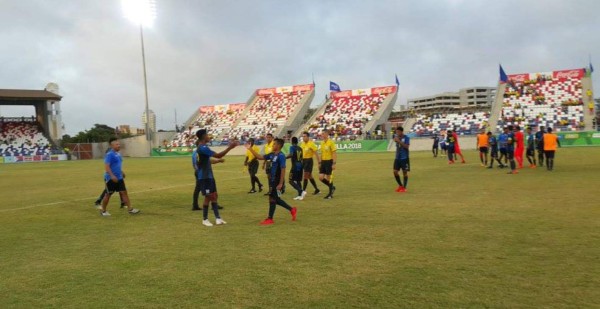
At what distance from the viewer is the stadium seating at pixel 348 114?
56.5 m

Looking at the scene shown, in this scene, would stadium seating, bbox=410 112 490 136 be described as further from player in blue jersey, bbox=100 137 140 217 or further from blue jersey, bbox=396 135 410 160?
player in blue jersey, bbox=100 137 140 217

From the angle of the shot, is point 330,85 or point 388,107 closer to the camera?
point 388,107

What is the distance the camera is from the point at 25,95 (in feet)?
193

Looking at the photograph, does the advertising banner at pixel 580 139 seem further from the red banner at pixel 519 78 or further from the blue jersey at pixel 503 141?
the blue jersey at pixel 503 141

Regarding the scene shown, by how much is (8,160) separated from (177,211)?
58939mm

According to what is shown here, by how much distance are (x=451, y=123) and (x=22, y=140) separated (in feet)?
200

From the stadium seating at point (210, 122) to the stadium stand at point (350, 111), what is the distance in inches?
604

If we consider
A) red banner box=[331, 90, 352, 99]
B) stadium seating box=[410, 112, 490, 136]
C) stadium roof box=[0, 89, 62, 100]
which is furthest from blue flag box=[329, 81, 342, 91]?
stadium roof box=[0, 89, 62, 100]

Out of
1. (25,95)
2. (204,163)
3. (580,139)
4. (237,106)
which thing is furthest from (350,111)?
(204,163)

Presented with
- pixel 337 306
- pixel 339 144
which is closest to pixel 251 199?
pixel 337 306

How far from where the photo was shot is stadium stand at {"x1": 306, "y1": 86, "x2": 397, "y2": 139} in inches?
2233

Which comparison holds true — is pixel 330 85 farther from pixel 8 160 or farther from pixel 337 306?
pixel 337 306

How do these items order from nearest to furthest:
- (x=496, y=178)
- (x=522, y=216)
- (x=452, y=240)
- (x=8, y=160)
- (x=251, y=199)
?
(x=452, y=240), (x=522, y=216), (x=251, y=199), (x=496, y=178), (x=8, y=160)

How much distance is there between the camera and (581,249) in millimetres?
5719
